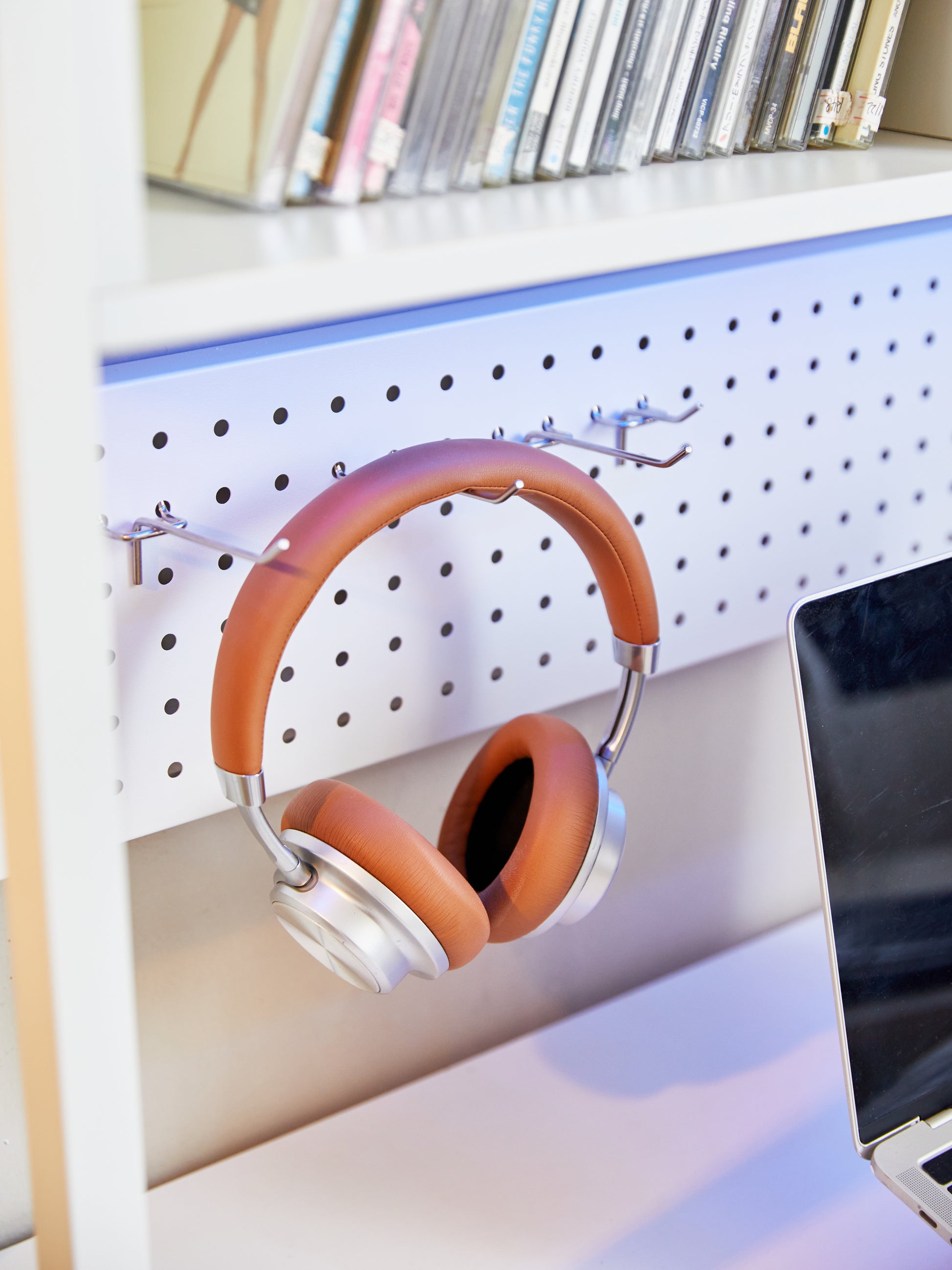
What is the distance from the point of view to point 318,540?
514 mm

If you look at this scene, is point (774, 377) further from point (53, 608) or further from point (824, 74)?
point (53, 608)

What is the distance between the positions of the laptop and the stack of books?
0.90 feet

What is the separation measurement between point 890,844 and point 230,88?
0.57 metres

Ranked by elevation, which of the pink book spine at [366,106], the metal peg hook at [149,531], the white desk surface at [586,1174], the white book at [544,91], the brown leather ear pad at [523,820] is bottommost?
the white desk surface at [586,1174]

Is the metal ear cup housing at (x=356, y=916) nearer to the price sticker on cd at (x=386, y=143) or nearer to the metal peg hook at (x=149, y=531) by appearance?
the metal peg hook at (x=149, y=531)

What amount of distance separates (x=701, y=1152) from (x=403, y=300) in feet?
2.17

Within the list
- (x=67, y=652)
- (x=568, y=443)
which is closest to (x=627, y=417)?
(x=568, y=443)

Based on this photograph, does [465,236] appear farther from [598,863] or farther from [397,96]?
[598,863]

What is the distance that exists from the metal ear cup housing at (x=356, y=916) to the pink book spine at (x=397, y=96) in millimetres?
Result: 305

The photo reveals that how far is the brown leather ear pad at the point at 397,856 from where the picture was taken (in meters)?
0.58

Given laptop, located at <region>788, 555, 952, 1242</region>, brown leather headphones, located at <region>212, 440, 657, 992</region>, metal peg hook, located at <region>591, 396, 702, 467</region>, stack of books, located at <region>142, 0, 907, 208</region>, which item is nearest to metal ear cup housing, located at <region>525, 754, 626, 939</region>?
brown leather headphones, located at <region>212, 440, 657, 992</region>

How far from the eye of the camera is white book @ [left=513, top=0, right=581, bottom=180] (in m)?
0.51

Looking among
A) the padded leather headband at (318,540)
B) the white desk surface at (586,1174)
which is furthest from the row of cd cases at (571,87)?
the white desk surface at (586,1174)

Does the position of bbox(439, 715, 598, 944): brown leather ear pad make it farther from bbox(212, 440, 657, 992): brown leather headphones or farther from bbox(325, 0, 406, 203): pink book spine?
bbox(325, 0, 406, 203): pink book spine
